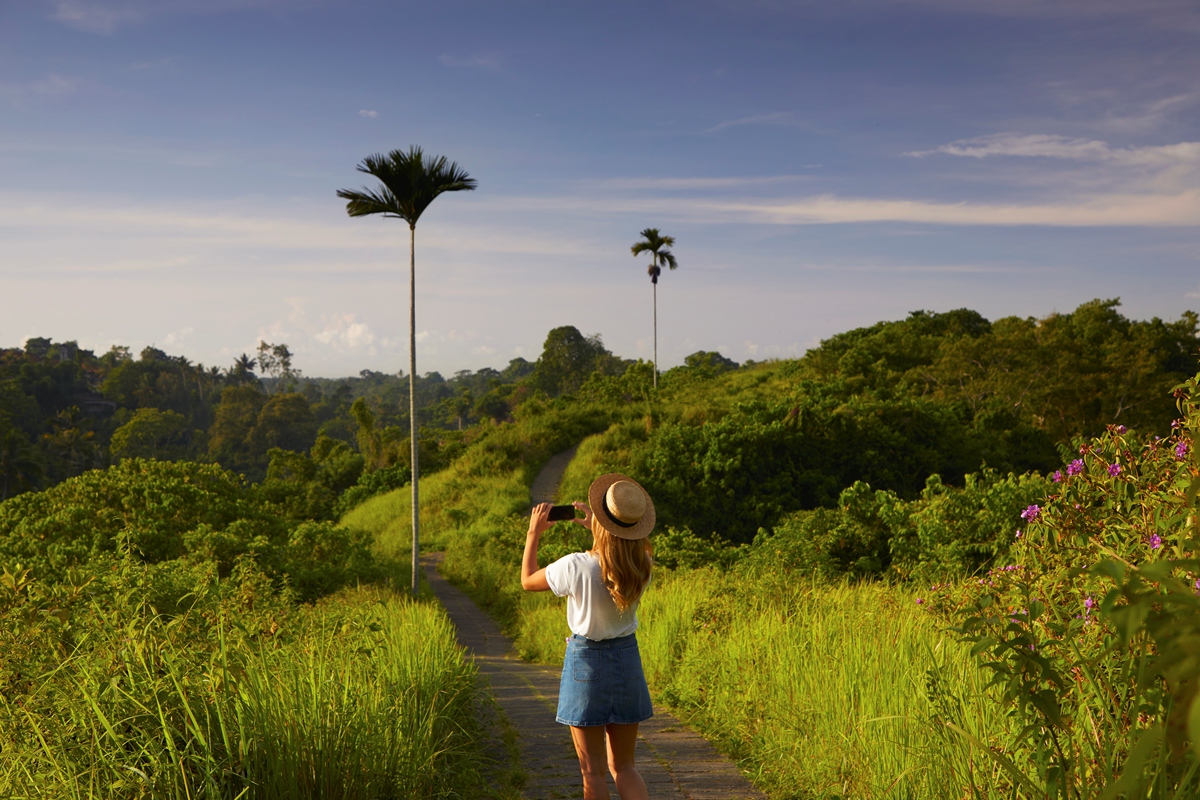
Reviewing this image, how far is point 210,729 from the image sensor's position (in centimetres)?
291

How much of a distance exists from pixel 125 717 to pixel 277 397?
68.4m

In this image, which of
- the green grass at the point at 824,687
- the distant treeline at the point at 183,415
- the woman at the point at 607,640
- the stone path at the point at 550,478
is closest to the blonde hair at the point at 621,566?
the woman at the point at 607,640

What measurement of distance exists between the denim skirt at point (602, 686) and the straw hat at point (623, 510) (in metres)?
0.44

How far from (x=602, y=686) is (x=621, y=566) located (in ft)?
1.59

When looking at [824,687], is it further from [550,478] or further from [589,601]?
[550,478]

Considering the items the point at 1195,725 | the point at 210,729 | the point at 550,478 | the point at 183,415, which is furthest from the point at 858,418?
the point at 183,415

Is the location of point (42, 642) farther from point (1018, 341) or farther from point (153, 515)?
point (1018, 341)

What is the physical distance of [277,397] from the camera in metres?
66.2

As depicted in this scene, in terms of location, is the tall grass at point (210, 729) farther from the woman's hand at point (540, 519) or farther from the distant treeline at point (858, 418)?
the distant treeline at point (858, 418)

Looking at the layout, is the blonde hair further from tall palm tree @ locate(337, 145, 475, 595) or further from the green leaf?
tall palm tree @ locate(337, 145, 475, 595)

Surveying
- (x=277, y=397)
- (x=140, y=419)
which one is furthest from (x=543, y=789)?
(x=277, y=397)

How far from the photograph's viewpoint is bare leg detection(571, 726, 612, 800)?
3172mm

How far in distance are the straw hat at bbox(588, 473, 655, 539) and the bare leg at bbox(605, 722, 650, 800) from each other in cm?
80

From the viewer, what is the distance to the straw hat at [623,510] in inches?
124
